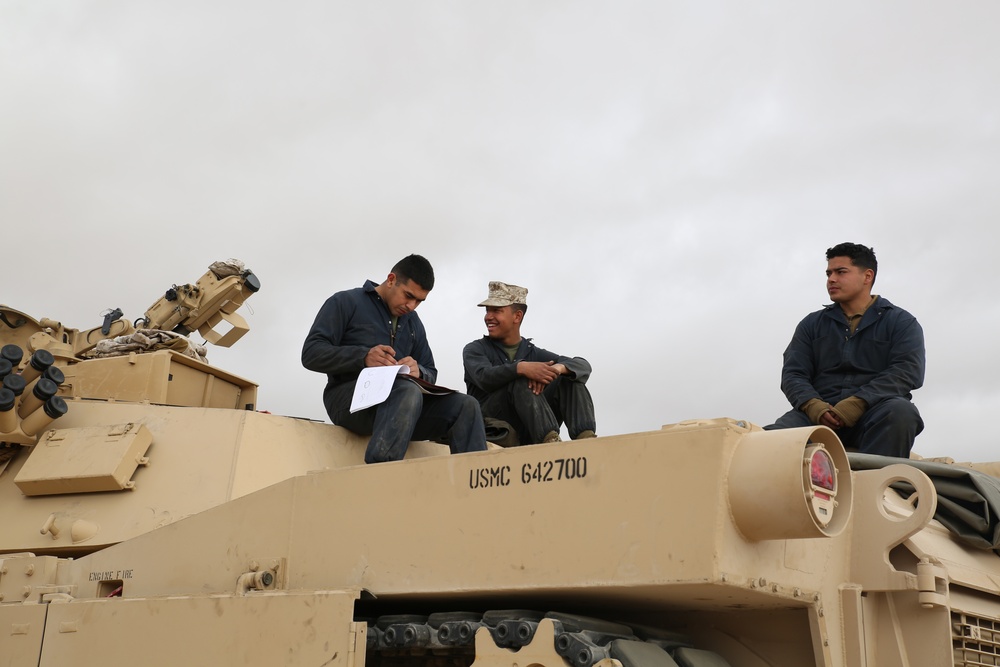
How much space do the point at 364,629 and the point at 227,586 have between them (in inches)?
40.2

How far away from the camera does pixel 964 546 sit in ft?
17.4

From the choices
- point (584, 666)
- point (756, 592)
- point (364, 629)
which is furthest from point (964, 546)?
point (364, 629)

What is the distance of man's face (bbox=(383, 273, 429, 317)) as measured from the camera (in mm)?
6918

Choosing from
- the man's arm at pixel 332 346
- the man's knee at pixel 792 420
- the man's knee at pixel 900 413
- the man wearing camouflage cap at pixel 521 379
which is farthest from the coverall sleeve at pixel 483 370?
the man's knee at pixel 900 413

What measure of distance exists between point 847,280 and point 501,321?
213cm

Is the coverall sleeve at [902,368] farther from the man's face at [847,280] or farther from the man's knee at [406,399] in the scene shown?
the man's knee at [406,399]

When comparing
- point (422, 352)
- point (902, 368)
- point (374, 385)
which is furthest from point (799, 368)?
point (374, 385)

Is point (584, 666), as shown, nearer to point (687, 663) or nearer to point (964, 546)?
point (687, 663)

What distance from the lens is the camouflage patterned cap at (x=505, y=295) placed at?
25.2 feet

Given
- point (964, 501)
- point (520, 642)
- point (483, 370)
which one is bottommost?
point (520, 642)

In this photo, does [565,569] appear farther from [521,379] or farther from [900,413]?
[521,379]

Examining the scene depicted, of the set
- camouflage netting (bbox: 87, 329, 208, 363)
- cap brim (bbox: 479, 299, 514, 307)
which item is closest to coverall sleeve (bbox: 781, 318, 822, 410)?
cap brim (bbox: 479, 299, 514, 307)

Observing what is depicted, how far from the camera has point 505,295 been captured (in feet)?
25.3

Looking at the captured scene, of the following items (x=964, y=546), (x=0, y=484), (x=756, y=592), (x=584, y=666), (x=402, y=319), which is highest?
(x=402, y=319)
